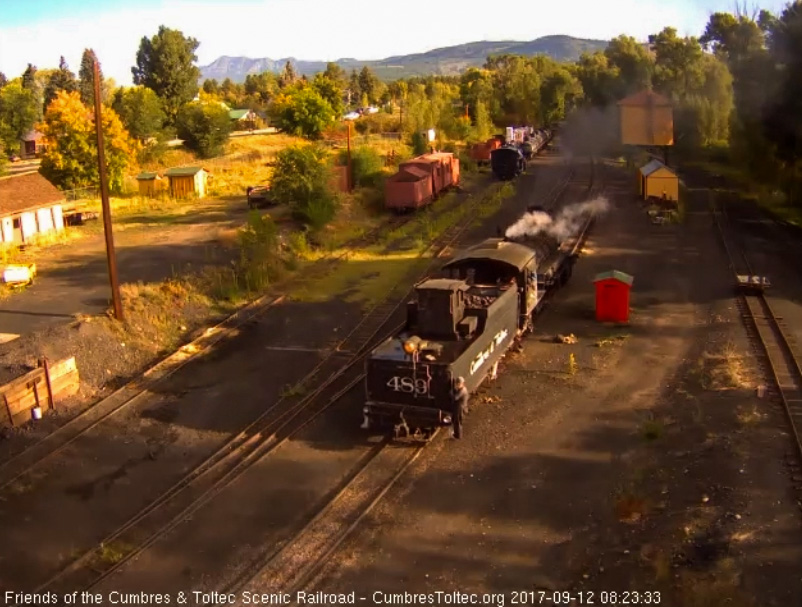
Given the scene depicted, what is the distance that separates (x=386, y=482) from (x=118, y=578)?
435cm

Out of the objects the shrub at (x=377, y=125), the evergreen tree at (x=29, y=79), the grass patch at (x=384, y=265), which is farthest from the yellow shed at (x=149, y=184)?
the evergreen tree at (x=29, y=79)

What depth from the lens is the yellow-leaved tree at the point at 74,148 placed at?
4553 centimetres

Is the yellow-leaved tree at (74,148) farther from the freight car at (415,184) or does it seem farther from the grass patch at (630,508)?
the grass patch at (630,508)

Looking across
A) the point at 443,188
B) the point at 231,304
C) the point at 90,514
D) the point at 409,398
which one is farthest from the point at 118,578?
the point at 443,188

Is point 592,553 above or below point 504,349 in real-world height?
below

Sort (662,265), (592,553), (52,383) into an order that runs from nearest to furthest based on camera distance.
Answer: (592,553), (52,383), (662,265)

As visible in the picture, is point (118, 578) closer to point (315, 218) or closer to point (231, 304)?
point (231, 304)

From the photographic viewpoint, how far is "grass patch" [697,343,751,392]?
1602 centimetres

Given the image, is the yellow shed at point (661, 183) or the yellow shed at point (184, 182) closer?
the yellow shed at point (661, 183)

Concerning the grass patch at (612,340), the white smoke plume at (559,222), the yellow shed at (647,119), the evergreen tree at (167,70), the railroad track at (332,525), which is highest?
the evergreen tree at (167,70)

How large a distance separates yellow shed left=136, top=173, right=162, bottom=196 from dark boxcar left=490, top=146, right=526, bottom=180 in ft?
73.2

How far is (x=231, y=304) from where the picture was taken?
23438 mm

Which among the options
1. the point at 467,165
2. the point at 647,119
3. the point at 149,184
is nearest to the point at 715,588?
the point at 149,184

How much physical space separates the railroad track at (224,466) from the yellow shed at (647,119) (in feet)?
152
